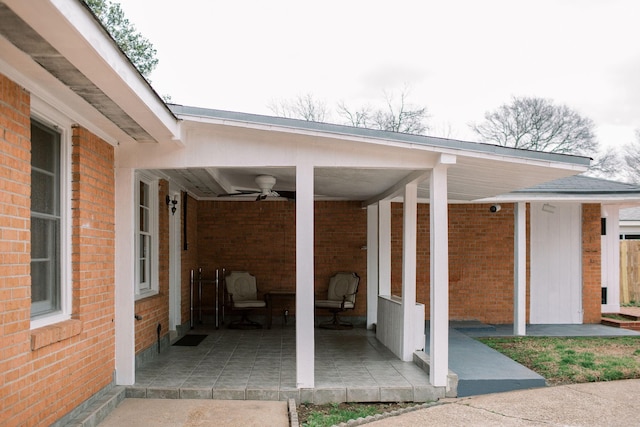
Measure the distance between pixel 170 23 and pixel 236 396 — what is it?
25.0 m

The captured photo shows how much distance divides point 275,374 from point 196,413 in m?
1.24

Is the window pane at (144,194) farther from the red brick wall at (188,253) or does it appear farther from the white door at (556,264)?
the white door at (556,264)

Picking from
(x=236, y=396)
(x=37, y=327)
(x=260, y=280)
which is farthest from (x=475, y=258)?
(x=37, y=327)

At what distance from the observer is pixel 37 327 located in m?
3.96

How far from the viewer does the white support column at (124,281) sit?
545 cm

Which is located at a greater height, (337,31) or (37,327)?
(337,31)

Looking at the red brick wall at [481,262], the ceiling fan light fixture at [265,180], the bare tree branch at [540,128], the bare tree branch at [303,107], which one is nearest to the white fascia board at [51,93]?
the ceiling fan light fixture at [265,180]

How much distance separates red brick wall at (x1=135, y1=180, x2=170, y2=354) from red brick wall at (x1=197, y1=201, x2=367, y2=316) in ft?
8.32

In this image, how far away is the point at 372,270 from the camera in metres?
9.65

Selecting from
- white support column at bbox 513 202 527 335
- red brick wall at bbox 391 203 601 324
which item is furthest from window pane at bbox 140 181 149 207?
white support column at bbox 513 202 527 335

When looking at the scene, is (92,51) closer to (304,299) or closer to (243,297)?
(304,299)

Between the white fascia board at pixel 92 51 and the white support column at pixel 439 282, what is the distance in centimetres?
269

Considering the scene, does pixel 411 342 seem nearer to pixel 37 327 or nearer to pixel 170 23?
pixel 37 327

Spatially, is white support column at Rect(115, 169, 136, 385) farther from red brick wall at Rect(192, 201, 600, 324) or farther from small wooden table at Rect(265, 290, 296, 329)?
red brick wall at Rect(192, 201, 600, 324)
